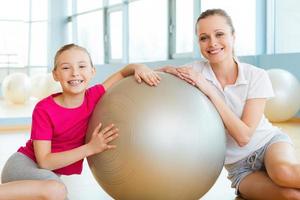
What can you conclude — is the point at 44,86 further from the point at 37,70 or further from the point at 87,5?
the point at 37,70

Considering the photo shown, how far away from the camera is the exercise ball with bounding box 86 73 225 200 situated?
5.17ft

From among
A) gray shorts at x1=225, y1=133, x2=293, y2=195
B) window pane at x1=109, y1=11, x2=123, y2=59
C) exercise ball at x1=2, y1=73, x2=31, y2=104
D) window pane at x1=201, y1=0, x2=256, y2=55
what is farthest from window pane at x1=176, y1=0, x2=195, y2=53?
gray shorts at x1=225, y1=133, x2=293, y2=195

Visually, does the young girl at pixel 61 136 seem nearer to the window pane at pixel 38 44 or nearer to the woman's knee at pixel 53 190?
the woman's knee at pixel 53 190

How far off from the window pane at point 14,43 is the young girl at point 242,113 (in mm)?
9798

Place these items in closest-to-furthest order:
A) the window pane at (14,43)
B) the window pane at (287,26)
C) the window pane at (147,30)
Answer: the window pane at (287,26) → the window pane at (147,30) → the window pane at (14,43)

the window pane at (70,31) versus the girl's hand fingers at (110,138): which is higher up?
the window pane at (70,31)

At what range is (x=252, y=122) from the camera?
183 cm

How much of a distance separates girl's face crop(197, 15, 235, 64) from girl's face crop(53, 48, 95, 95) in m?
0.49

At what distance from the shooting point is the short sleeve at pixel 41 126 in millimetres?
1695

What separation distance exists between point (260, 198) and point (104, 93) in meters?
0.78

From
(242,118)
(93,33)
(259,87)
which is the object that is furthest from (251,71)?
(93,33)

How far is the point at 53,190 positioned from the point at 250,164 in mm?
829

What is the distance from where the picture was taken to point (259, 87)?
6.16 ft

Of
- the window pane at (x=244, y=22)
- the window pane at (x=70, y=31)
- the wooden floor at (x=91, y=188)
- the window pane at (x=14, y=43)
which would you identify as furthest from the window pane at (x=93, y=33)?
the wooden floor at (x=91, y=188)
